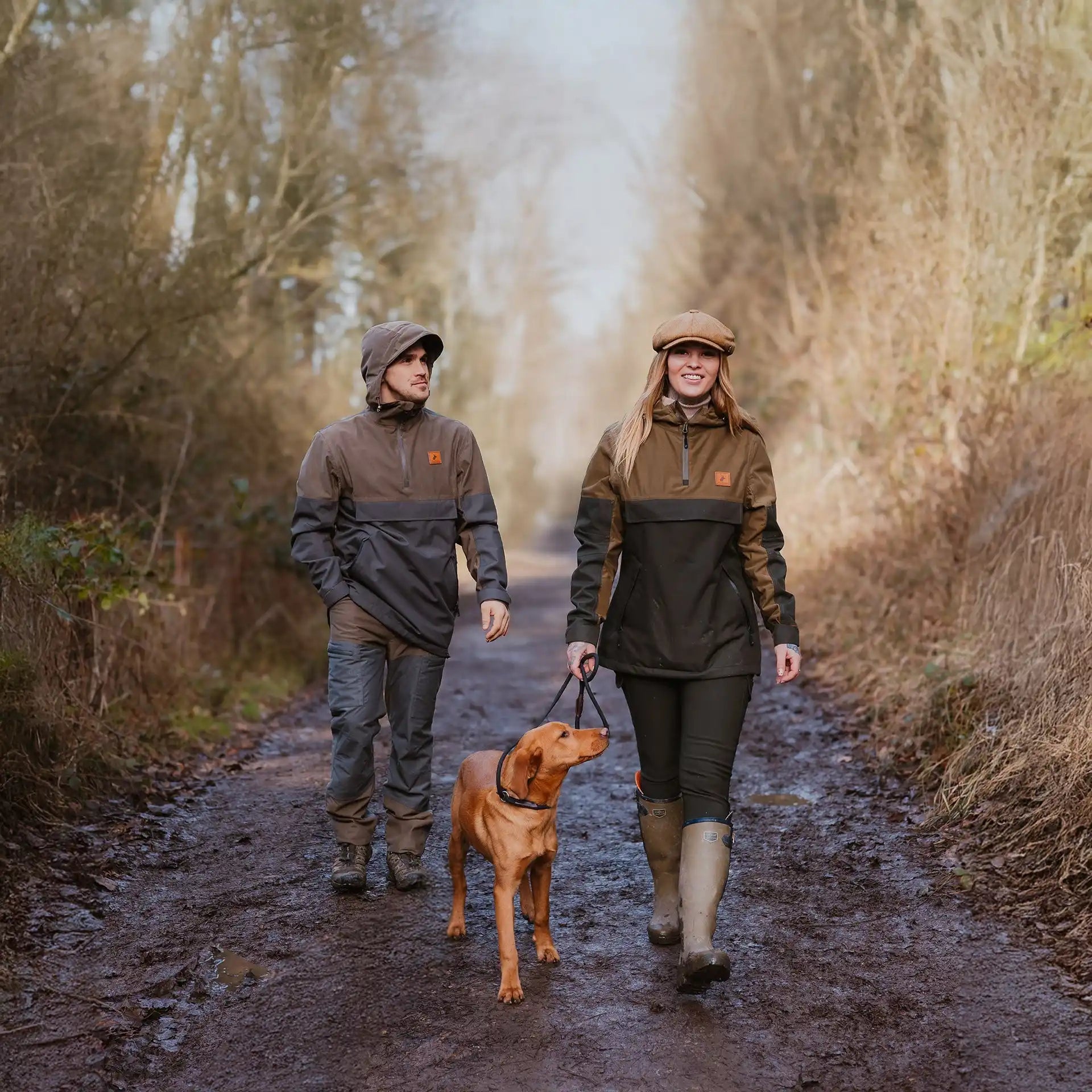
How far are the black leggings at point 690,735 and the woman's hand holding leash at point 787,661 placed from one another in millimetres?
123

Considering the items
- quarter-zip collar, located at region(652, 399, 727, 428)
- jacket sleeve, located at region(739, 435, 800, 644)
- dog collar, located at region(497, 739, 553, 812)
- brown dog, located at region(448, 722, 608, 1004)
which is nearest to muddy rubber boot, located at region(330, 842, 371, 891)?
brown dog, located at region(448, 722, 608, 1004)

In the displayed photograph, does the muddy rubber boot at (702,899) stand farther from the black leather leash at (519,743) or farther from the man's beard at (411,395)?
the man's beard at (411,395)

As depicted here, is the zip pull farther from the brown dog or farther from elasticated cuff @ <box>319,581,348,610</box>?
the brown dog

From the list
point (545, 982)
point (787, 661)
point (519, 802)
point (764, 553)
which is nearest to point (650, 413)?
point (764, 553)

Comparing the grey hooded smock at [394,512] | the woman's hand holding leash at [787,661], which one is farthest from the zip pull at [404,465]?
the woman's hand holding leash at [787,661]

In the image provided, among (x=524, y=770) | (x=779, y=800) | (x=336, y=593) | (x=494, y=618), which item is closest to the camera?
(x=524, y=770)

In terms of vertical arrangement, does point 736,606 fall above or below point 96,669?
above

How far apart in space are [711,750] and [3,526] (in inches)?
167

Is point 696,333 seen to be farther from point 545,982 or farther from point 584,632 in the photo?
point 545,982

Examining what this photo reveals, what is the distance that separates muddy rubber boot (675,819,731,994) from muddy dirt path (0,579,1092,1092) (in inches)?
5.8

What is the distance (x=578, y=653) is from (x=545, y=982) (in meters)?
1.15

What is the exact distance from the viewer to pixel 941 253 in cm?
1012

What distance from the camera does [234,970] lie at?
14.7ft

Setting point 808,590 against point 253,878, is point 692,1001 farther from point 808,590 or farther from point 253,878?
point 808,590
